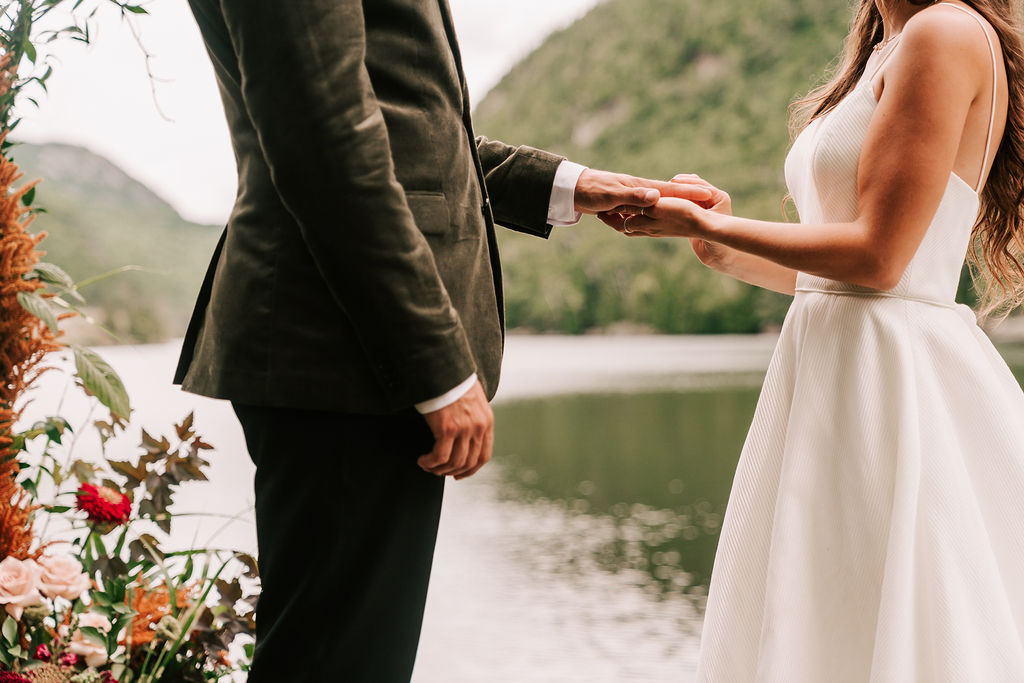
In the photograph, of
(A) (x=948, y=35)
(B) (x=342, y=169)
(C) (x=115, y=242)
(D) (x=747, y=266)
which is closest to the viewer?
(B) (x=342, y=169)

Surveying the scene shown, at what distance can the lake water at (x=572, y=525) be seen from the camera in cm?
886

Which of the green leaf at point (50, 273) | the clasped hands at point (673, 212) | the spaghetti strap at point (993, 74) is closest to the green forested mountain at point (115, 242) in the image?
the green leaf at point (50, 273)

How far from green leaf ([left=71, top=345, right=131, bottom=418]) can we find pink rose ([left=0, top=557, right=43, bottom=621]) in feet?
0.98

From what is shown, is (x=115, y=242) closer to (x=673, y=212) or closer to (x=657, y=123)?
(x=673, y=212)

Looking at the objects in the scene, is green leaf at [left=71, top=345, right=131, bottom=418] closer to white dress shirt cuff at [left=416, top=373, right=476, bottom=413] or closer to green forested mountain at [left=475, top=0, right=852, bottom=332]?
white dress shirt cuff at [left=416, top=373, right=476, bottom=413]

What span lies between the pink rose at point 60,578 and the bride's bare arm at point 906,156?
1.34 meters

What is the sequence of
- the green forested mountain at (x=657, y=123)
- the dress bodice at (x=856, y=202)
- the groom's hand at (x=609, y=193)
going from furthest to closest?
the green forested mountain at (x=657, y=123) → the groom's hand at (x=609, y=193) → the dress bodice at (x=856, y=202)

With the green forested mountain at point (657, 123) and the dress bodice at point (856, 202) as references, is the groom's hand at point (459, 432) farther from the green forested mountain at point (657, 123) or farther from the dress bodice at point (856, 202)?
the green forested mountain at point (657, 123)

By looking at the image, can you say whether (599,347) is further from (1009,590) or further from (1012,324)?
(1009,590)

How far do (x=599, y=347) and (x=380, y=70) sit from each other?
52.9 m

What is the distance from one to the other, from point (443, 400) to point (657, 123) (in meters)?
65.1

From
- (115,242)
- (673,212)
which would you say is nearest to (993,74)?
(673,212)

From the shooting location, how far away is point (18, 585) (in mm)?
1507

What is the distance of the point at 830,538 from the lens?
1325mm
